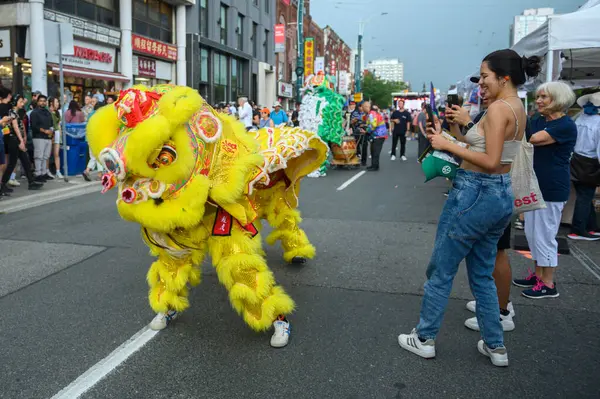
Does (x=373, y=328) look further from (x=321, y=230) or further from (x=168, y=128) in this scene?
(x=321, y=230)

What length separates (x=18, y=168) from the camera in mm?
11148

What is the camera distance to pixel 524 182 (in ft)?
10.5

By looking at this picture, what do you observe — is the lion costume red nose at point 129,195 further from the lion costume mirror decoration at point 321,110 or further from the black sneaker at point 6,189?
the lion costume mirror decoration at point 321,110

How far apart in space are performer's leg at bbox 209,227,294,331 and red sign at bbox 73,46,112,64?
1738 cm

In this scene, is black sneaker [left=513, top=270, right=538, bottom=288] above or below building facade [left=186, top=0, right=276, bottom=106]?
below

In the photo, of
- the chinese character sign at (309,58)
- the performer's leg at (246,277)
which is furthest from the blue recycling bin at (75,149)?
the chinese character sign at (309,58)

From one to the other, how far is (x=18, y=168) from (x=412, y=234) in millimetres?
A: 9001

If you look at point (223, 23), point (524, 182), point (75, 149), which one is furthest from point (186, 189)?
point (223, 23)

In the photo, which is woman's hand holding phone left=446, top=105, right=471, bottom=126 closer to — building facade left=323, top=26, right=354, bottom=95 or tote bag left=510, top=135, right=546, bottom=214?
tote bag left=510, top=135, right=546, bottom=214

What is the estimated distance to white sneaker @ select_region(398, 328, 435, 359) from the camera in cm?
314

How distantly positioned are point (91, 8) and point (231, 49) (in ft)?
40.0

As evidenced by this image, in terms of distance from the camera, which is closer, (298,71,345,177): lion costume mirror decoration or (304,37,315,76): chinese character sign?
(298,71,345,177): lion costume mirror decoration

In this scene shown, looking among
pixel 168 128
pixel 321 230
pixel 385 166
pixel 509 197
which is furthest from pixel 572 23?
pixel 385 166

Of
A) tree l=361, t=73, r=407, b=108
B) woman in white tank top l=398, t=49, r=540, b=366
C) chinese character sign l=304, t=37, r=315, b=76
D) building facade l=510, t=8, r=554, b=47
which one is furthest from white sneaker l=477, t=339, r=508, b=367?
tree l=361, t=73, r=407, b=108
